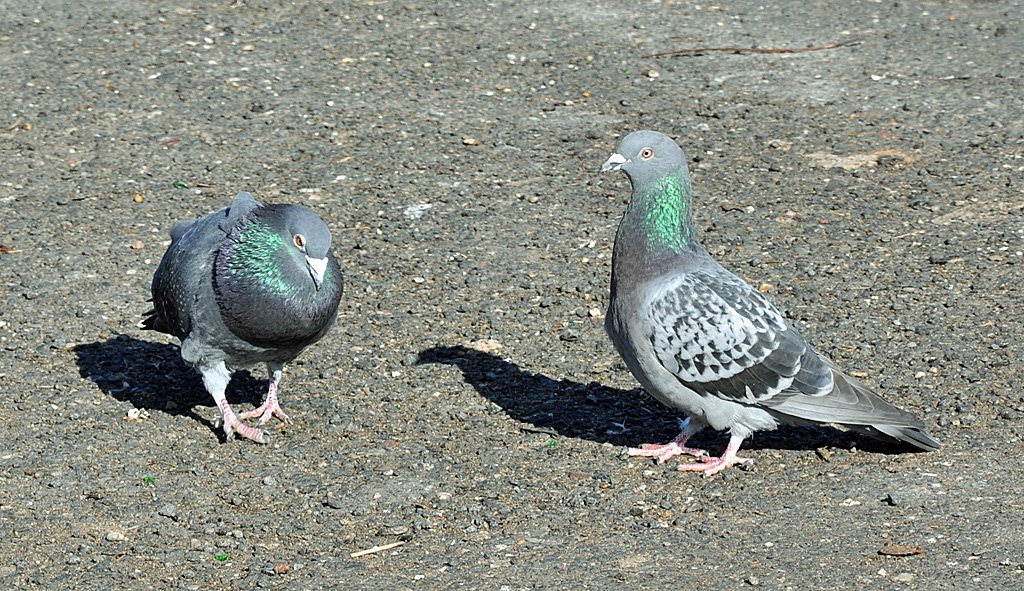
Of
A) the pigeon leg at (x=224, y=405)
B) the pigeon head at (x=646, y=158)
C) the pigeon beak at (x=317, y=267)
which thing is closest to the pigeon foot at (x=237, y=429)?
the pigeon leg at (x=224, y=405)

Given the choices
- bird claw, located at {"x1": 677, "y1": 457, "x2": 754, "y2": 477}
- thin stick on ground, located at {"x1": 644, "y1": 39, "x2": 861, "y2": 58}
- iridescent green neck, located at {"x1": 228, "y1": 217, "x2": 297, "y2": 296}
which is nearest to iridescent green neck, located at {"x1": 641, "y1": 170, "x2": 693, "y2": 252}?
bird claw, located at {"x1": 677, "y1": 457, "x2": 754, "y2": 477}

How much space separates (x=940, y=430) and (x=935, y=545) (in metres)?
0.99

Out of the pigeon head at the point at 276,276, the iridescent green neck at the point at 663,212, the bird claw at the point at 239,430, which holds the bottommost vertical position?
the bird claw at the point at 239,430

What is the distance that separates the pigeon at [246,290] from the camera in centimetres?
533

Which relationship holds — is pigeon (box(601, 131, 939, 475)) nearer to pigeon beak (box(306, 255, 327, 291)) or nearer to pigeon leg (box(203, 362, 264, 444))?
pigeon beak (box(306, 255, 327, 291))

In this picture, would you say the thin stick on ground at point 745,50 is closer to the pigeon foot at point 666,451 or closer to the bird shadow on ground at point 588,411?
the bird shadow on ground at point 588,411

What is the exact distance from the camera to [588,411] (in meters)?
6.01

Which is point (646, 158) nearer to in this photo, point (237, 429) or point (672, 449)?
point (672, 449)

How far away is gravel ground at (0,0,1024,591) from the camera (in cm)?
492

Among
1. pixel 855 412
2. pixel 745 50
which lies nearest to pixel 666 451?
pixel 855 412

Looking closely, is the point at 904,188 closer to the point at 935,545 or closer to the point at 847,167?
the point at 847,167

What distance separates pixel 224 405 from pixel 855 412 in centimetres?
270

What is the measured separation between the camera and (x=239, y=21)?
11500 mm

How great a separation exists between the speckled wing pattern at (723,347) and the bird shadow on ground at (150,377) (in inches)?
86.2
